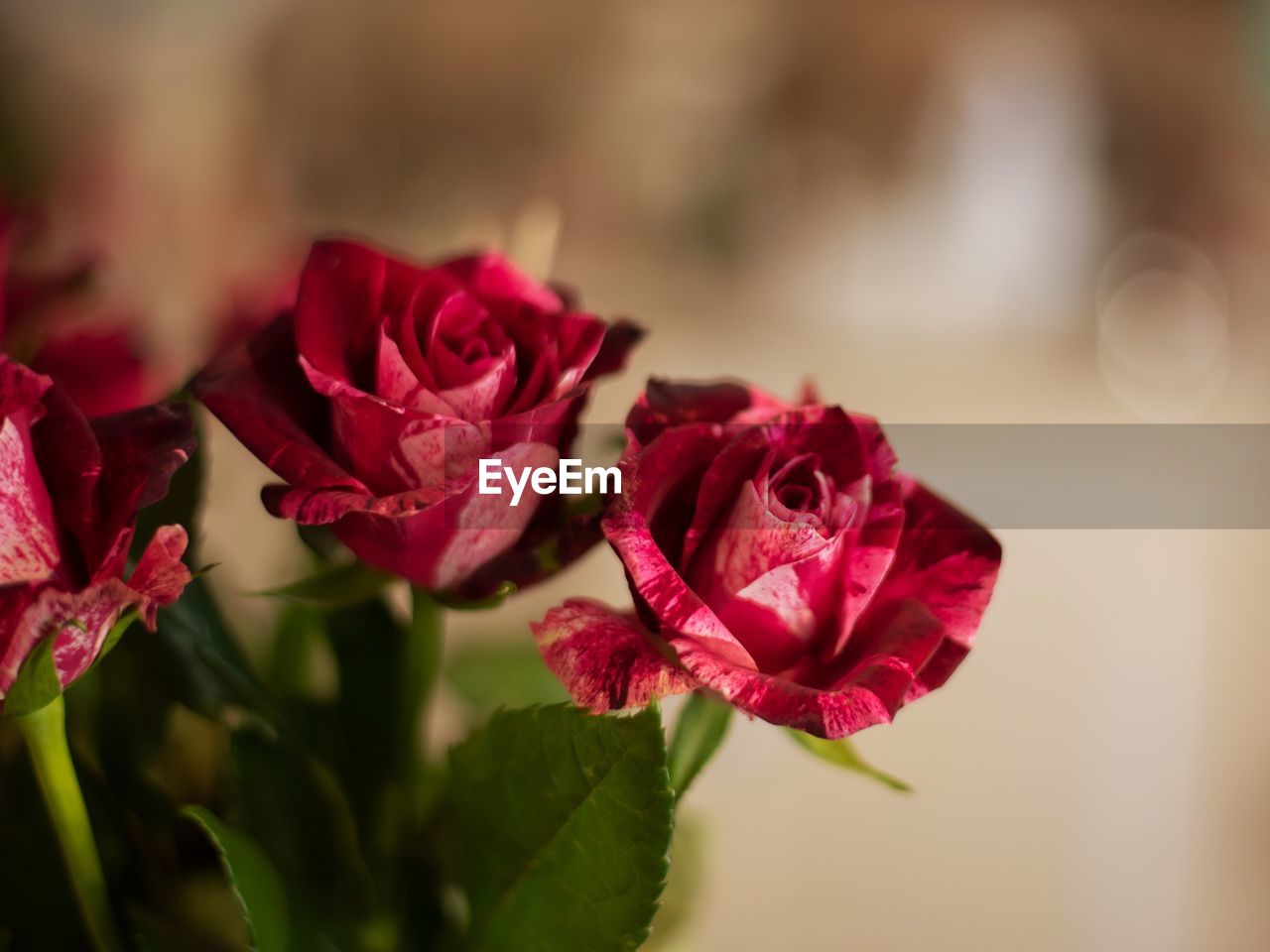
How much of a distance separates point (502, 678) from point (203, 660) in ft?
0.36

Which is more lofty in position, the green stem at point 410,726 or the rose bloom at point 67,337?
the rose bloom at point 67,337

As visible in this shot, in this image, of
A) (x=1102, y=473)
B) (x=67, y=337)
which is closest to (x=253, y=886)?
(x=67, y=337)

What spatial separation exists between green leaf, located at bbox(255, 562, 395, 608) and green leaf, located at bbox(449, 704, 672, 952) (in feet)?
0.13

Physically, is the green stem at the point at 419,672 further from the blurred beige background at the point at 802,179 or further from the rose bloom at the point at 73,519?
the blurred beige background at the point at 802,179

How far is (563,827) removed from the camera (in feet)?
0.64

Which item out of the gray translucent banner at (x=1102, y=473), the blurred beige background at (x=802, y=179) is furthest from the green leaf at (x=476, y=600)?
the blurred beige background at (x=802, y=179)

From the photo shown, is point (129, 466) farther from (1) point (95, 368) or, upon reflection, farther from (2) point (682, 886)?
(2) point (682, 886)

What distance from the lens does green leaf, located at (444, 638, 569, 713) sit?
1.05 feet

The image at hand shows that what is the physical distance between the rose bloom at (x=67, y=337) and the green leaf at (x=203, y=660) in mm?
52

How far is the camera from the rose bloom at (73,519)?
0.53 feet

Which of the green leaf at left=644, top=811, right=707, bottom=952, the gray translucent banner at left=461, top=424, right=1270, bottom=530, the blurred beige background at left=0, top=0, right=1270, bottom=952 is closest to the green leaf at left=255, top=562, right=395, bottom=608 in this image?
the green leaf at left=644, top=811, right=707, bottom=952

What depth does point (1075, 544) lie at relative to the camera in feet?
A: 2.56

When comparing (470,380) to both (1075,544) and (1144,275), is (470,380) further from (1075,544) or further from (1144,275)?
(1144,275)

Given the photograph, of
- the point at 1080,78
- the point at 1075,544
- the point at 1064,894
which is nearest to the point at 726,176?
the point at 1080,78
